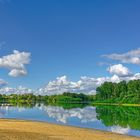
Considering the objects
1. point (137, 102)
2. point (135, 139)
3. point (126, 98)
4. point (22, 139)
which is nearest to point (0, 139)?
point (22, 139)

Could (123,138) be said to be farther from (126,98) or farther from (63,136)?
(126,98)

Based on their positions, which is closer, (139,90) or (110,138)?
(110,138)

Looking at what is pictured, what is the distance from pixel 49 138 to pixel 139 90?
163m

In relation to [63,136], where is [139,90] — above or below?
above

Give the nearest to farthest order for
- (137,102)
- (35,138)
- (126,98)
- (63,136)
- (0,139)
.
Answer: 1. (0,139)
2. (35,138)
3. (63,136)
4. (137,102)
5. (126,98)

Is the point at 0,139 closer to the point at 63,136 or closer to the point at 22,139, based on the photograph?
the point at 22,139

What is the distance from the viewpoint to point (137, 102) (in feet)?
609

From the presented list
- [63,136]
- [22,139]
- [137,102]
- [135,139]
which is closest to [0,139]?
[22,139]

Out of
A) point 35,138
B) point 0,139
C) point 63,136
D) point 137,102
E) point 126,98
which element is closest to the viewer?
point 0,139

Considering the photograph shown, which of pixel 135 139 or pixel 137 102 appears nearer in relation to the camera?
pixel 135 139

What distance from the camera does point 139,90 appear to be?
192375 millimetres

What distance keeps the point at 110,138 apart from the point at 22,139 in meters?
10.1

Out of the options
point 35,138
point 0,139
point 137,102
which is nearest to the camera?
point 0,139

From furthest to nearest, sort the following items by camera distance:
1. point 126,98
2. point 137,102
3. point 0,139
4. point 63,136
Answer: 1. point 126,98
2. point 137,102
3. point 63,136
4. point 0,139
